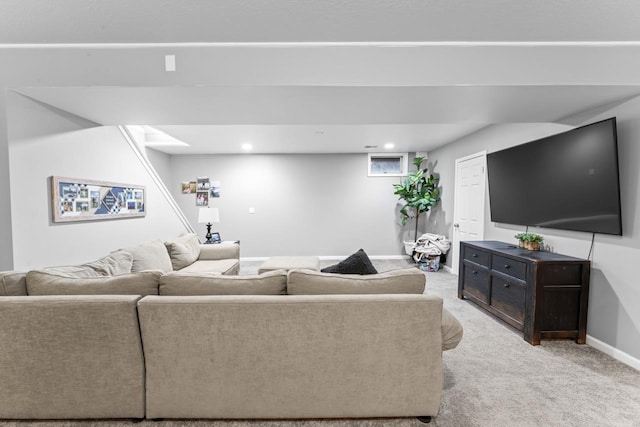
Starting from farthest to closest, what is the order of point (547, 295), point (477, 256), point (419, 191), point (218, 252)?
1. point (419, 191)
2. point (218, 252)
3. point (477, 256)
4. point (547, 295)

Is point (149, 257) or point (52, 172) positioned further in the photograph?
point (149, 257)

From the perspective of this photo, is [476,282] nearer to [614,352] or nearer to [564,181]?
[614,352]

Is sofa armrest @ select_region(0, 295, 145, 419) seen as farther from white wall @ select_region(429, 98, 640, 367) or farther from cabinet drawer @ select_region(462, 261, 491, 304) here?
white wall @ select_region(429, 98, 640, 367)

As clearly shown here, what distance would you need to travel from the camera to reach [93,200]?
8.98ft

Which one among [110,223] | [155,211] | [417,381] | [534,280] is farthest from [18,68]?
[534,280]

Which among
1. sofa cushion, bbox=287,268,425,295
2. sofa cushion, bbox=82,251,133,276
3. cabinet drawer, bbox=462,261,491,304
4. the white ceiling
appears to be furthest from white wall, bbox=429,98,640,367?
sofa cushion, bbox=82,251,133,276

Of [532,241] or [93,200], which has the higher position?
[93,200]

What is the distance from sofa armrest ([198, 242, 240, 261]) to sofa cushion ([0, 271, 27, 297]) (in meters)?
2.46

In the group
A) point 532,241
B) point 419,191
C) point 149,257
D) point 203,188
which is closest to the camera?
point 532,241

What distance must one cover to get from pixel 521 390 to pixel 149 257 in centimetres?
358

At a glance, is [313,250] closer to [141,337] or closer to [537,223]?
[537,223]

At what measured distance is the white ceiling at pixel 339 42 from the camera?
1.65 meters

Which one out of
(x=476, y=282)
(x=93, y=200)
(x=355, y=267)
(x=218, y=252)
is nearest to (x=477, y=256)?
(x=476, y=282)

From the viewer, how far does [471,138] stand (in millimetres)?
4164
